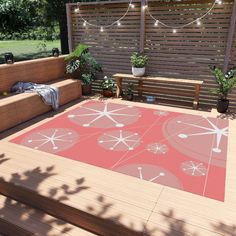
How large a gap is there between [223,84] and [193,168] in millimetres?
2867

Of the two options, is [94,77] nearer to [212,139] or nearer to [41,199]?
[212,139]

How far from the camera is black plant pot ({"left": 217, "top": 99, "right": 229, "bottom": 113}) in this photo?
5.84 metres

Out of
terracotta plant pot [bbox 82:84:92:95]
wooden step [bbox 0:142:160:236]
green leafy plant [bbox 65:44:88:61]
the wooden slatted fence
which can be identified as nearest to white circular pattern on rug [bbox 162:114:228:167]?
wooden step [bbox 0:142:160:236]

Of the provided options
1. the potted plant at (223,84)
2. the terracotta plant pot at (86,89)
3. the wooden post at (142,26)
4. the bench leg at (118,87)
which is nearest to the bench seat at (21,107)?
the terracotta plant pot at (86,89)

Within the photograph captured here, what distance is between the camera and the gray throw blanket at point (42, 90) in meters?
5.62

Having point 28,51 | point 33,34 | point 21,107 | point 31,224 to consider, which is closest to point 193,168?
point 31,224

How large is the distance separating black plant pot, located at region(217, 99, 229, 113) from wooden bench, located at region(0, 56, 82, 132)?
376cm

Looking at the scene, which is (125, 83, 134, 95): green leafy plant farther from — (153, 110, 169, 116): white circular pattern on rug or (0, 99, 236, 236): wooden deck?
Answer: (0, 99, 236, 236): wooden deck

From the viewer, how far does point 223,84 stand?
18.5 feet

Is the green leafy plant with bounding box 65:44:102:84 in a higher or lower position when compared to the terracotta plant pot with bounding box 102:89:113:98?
higher

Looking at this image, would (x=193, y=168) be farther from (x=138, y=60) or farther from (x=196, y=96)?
(x=138, y=60)

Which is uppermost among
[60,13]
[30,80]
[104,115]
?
[60,13]

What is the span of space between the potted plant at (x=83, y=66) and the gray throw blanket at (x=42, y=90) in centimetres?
125

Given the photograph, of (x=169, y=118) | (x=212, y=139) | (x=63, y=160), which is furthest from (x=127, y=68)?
(x=63, y=160)
